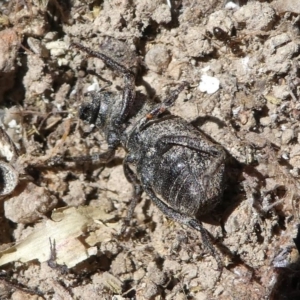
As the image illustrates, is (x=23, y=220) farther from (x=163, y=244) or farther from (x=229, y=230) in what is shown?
(x=229, y=230)

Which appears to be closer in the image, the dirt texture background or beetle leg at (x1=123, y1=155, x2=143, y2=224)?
the dirt texture background

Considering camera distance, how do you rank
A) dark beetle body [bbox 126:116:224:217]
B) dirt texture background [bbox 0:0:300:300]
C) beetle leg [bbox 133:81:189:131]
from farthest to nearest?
beetle leg [bbox 133:81:189:131] < dirt texture background [bbox 0:0:300:300] < dark beetle body [bbox 126:116:224:217]

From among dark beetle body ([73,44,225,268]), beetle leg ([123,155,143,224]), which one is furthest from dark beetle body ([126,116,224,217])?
beetle leg ([123,155,143,224])

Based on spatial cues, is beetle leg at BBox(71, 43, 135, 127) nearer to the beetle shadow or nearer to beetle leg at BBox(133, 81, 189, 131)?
beetle leg at BBox(133, 81, 189, 131)

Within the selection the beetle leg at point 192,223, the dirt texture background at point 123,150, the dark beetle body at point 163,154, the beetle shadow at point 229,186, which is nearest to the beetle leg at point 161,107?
the dark beetle body at point 163,154

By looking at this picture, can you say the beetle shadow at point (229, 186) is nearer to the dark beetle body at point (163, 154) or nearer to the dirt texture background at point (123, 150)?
the dirt texture background at point (123, 150)
